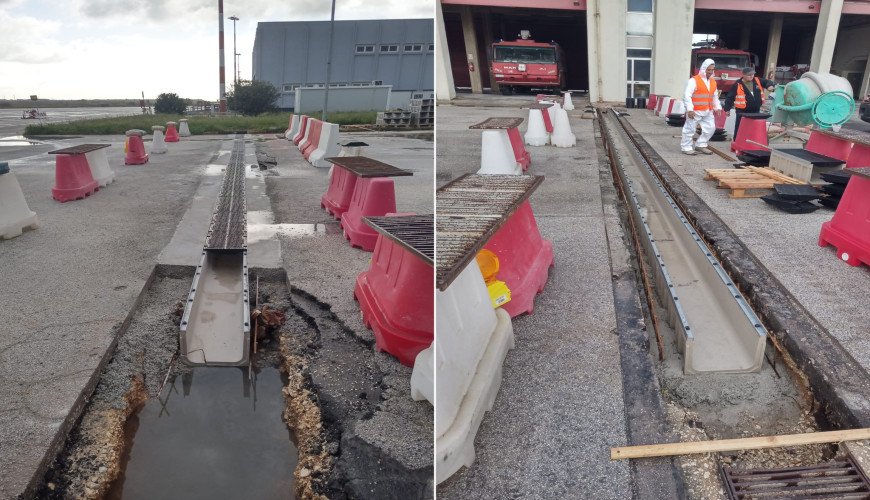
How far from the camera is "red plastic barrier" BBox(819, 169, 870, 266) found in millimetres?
4473

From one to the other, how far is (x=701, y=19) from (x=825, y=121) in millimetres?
19613

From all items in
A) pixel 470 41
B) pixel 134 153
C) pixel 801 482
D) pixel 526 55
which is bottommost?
→ pixel 801 482

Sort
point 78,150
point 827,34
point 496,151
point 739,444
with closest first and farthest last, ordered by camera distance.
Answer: point 739,444 → point 78,150 → point 496,151 → point 827,34

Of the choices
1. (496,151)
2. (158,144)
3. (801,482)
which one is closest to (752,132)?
(496,151)

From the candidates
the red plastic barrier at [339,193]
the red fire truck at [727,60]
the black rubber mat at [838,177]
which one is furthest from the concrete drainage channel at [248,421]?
the red fire truck at [727,60]

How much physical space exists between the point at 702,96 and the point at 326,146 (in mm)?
5833

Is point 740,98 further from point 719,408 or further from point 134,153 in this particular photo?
point 134,153

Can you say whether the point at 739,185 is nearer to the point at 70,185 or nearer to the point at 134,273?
the point at 134,273

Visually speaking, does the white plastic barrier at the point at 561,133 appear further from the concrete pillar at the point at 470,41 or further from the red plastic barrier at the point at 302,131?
the concrete pillar at the point at 470,41

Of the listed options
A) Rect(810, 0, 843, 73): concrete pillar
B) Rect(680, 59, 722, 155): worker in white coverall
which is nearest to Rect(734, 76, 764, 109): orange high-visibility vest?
Rect(680, 59, 722, 155): worker in white coverall

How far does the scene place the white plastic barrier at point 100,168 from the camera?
7.80m

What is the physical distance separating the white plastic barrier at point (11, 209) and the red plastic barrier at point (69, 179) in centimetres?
137

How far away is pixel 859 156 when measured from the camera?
702cm

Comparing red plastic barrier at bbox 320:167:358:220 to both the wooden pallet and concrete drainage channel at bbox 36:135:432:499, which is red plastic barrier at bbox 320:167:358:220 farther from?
the wooden pallet
